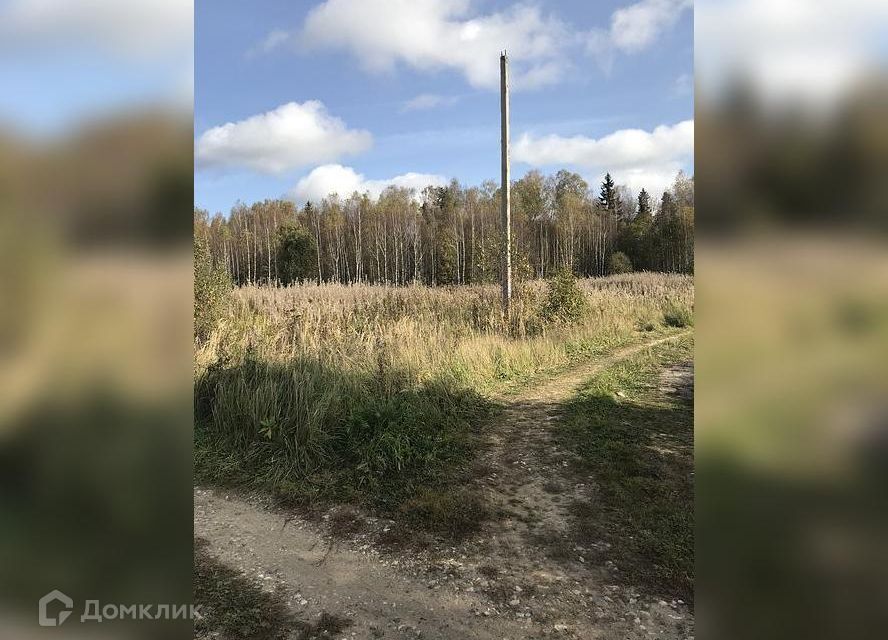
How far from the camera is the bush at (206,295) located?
8555 millimetres

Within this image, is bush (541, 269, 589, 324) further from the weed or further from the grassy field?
the weed

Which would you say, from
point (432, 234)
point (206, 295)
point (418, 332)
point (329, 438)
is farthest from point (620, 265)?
point (329, 438)

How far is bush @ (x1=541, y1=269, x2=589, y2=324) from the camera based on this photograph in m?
12.4

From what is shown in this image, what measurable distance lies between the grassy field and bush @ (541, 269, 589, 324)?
2.01ft

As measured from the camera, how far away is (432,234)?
164ft

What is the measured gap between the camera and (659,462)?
17.3 ft

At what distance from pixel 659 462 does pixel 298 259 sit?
47.4 m
